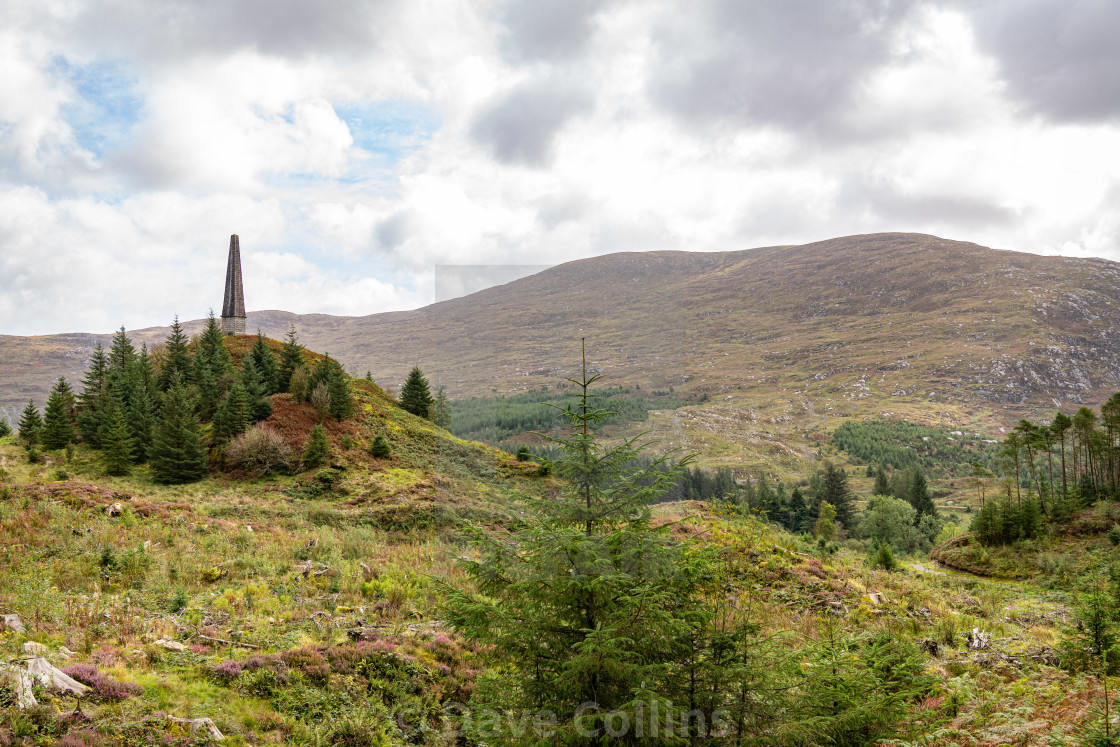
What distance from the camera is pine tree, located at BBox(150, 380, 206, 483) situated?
26.3 metres

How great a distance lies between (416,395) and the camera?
3897cm

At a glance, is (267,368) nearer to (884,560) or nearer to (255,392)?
(255,392)

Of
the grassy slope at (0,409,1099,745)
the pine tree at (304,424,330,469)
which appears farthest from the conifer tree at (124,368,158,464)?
the pine tree at (304,424,330,469)

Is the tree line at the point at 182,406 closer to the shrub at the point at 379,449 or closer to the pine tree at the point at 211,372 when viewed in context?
the pine tree at the point at 211,372

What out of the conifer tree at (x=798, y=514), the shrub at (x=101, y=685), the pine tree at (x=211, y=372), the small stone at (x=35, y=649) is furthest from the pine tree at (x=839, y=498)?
the small stone at (x=35, y=649)

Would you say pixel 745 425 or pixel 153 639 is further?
pixel 745 425

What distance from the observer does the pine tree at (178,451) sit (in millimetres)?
26344

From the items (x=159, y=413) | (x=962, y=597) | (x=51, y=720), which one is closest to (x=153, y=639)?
(x=51, y=720)

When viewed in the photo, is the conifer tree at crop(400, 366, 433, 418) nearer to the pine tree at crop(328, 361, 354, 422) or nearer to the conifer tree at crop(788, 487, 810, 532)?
the pine tree at crop(328, 361, 354, 422)

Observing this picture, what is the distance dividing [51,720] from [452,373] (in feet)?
28.4

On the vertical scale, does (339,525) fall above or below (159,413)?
below

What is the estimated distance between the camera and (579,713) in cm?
451

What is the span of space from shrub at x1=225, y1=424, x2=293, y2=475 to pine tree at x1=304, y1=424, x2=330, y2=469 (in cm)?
94

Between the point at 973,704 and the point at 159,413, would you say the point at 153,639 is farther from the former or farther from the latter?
the point at 159,413
